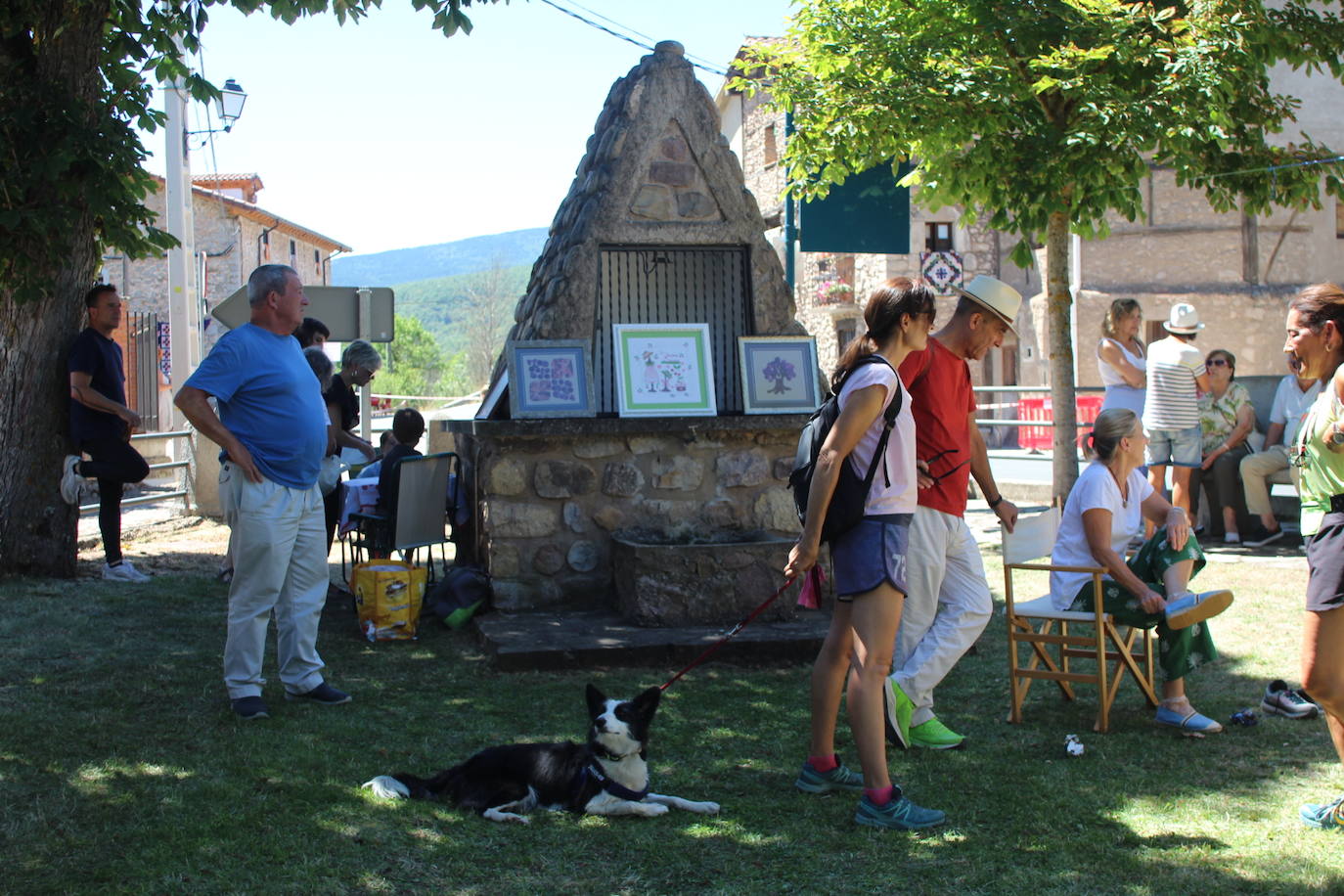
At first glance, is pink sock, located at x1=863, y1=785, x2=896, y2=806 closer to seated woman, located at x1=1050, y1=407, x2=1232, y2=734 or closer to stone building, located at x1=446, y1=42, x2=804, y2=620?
seated woman, located at x1=1050, y1=407, x2=1232, y2=734

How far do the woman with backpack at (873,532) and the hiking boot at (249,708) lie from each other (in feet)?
7.92

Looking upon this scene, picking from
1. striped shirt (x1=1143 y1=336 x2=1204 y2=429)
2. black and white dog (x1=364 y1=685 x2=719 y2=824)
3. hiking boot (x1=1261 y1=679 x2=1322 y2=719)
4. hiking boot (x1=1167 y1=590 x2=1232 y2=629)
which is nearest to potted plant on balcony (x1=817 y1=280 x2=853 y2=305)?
striped shirt (x1=1143 y1=336 x2=1204 y2=429)

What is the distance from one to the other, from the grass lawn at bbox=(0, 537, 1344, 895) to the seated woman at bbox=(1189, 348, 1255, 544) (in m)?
3.79

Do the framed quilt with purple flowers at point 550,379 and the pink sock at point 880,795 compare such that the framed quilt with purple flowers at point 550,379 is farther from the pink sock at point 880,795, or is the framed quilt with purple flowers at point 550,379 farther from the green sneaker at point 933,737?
the pink sock at point 880,795

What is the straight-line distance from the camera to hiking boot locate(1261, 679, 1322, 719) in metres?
4.95

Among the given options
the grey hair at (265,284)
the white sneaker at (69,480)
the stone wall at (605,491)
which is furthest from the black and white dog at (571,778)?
the white sneaker at (69,480)

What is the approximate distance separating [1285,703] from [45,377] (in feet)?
24.5

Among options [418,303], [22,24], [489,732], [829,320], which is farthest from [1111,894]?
[418,303]

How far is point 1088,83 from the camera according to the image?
8.91 m

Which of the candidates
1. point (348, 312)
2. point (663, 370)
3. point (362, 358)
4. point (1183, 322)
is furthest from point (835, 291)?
point (663, 370)

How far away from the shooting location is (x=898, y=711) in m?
4.61

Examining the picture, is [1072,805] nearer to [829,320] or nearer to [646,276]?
[646,276]

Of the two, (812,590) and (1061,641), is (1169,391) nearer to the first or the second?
(1061,641)

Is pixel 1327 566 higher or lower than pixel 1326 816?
higher
